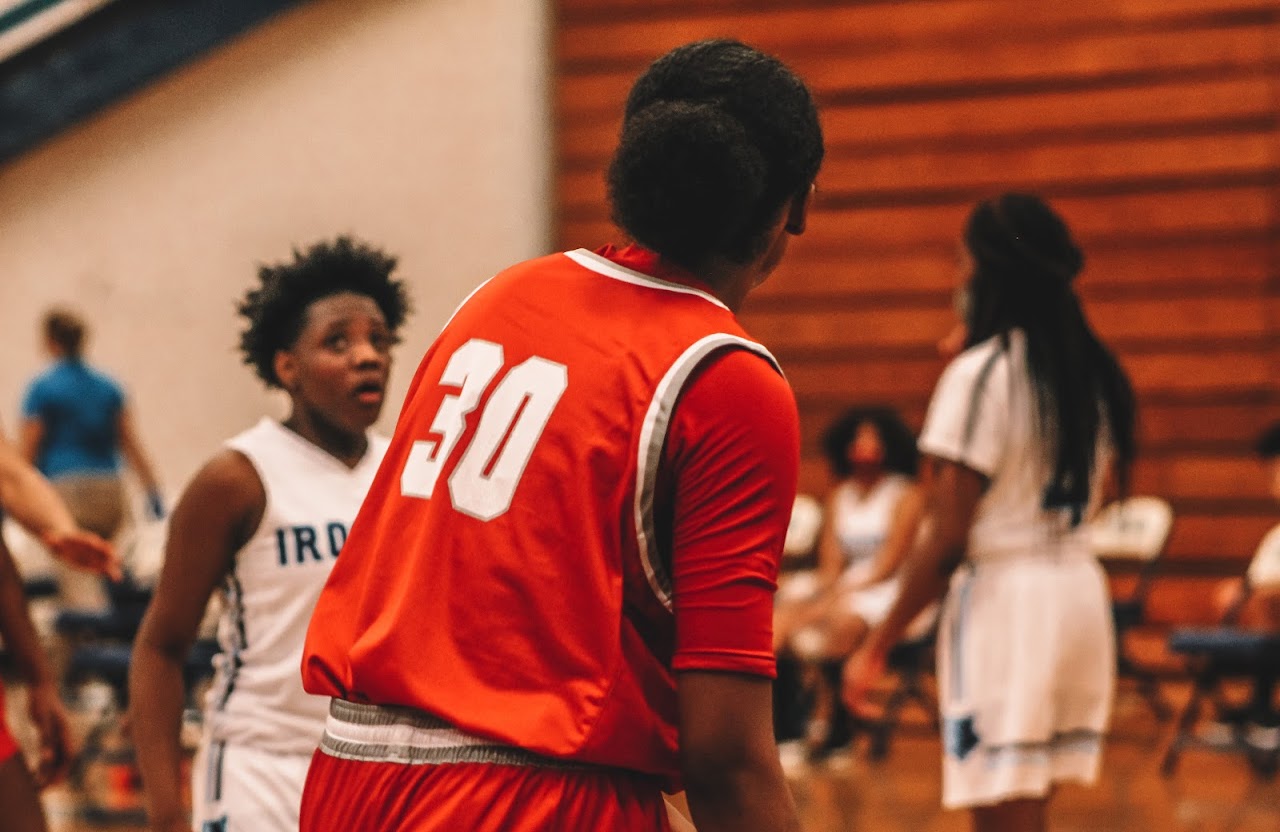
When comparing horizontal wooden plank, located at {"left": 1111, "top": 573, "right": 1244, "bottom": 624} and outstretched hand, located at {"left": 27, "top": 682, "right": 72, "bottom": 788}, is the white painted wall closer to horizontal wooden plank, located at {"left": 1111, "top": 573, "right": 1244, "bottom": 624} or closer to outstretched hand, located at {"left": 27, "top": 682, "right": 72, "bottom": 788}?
horizontal wooden plank, located at {"left": 1111, "top": 573, "right": 1244, "bottom": 624}

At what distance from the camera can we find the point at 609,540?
5.30 feet

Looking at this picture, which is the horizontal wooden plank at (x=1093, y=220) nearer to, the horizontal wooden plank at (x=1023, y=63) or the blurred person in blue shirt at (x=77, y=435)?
the horizontal wooden plank at (x=1023, y=63)

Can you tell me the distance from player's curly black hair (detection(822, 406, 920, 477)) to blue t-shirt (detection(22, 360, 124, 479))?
3609 mm

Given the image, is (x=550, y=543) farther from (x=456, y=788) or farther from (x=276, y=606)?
(x=276, y=606)

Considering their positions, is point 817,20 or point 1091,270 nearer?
point 1091,270

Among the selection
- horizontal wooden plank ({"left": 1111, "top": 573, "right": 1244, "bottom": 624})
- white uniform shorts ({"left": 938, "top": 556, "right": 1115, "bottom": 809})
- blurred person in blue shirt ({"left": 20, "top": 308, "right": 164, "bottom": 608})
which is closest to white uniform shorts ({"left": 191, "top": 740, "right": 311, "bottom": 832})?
white uniform shorts ({"left": 938, "top": 556, "right": 1115, "bottom": 809})

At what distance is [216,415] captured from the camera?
34.4ft

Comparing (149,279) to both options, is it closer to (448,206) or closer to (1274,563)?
(448,206)

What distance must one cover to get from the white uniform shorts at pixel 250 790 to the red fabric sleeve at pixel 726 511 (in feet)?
4.46

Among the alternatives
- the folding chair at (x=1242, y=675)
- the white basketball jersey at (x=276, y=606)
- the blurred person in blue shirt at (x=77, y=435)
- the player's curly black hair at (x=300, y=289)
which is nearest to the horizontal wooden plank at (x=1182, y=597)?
the folding chair at (x=1242, y=675)

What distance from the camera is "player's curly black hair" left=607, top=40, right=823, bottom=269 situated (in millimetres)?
1645

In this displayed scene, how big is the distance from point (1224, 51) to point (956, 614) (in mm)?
6136

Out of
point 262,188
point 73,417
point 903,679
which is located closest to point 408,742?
point 903,679

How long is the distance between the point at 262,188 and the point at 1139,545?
559cm
